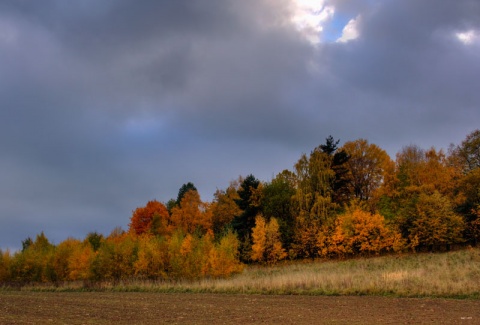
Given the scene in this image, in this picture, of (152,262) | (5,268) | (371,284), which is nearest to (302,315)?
(371,284)

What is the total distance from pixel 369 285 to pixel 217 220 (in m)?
60.4

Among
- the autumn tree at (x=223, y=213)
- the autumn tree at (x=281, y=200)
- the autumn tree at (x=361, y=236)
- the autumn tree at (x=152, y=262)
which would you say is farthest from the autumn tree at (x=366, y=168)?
the autumn tree at (x=152, y=262)

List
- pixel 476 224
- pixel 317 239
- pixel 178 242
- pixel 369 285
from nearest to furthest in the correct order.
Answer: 1. pixel 369 285
2. pixel 178 242
3. pixel 476 224
4. pixel 317 239

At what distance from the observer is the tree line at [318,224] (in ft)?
173

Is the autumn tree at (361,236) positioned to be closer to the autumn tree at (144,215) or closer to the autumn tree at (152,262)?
the autumn tree at (152,262)

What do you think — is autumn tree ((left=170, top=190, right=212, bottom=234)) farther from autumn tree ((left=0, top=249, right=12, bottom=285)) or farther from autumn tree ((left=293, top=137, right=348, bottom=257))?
autumn tree ((left=0, top=249, right=12, bottom=285))

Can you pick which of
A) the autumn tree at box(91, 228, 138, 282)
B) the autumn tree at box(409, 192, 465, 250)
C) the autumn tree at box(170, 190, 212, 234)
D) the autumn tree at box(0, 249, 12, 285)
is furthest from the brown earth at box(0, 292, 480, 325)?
the autumn tree at box(170, 190, 212, 234)

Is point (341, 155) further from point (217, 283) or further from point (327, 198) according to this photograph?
point (217, 283)

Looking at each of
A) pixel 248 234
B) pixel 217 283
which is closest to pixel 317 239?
pixel 248 234

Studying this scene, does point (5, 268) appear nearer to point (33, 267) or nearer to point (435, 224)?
point (33, 267)

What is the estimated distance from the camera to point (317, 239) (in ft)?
205

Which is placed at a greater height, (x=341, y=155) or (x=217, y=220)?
(x=341, y=155)

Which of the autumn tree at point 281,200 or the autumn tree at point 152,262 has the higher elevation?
the autumn tree at point 281,200

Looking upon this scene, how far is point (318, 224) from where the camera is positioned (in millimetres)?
65188
